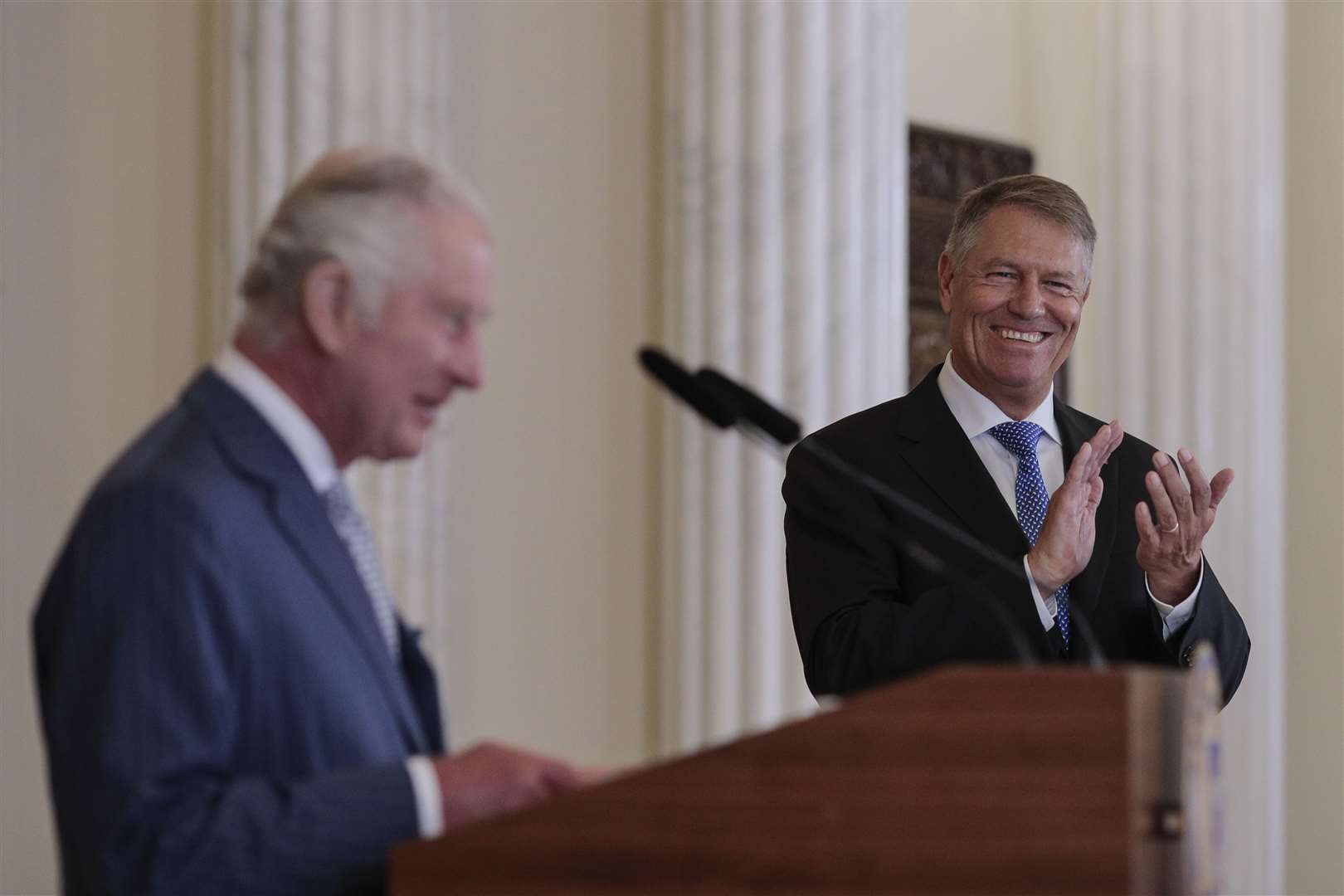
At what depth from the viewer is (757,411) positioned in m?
2.38

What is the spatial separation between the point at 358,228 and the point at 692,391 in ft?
1.52

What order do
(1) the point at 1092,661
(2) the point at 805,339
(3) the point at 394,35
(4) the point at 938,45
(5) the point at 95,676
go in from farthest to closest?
(4) the point at 938,45
(2) the point at 805,339
(3) the point at 394,35
(1) the point at 1092,661
(5) the point at 95,676

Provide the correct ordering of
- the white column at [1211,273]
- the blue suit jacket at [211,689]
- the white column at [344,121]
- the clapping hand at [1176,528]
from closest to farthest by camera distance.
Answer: the blue suit jacket at [211,689] < the clapping hand at [1176,528] < the white column at [344,121] < the white column at [1211,273]

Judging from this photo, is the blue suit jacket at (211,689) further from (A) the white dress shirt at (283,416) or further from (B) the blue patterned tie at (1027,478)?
(B) the blue patterned tie at (1027,478)

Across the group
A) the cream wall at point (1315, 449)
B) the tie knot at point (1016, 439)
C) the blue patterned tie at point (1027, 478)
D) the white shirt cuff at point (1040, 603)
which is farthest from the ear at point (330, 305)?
the cream wall at point (1315, 449)

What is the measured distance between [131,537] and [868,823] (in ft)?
2.78

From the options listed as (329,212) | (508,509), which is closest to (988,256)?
(329,212)

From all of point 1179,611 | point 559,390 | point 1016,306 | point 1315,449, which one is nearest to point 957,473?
point 1016,306

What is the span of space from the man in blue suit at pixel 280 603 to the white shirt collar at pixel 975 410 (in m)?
1.58

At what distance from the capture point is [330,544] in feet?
7.36

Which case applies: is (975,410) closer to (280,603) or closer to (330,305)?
(330,305)

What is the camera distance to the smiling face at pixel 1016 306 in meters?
3.65

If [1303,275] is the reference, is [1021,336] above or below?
below

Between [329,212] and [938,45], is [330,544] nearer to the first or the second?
[329,212]
